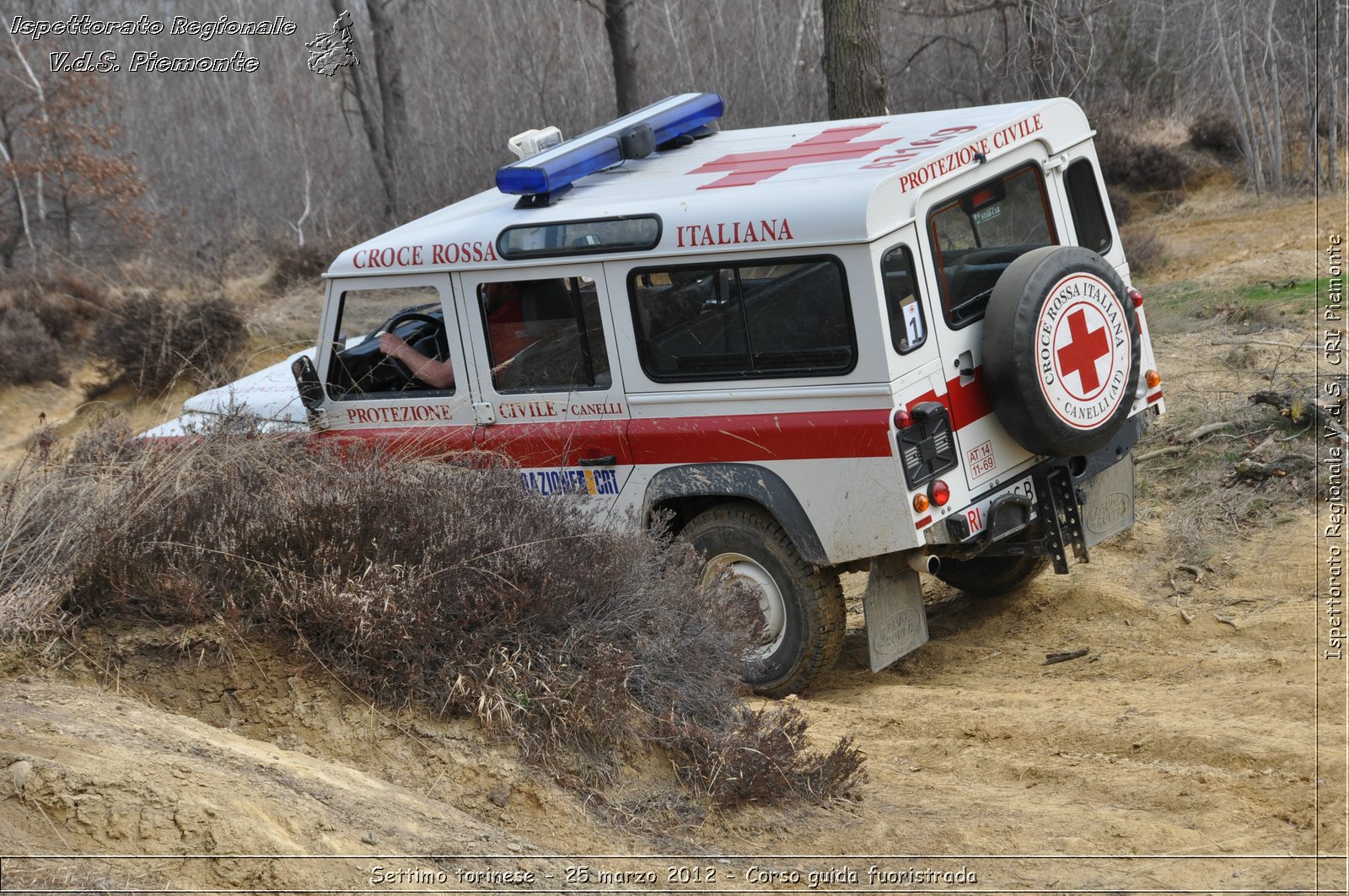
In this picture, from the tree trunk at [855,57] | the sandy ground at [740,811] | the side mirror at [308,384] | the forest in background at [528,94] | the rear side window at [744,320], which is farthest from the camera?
the forest in background at [528,94]

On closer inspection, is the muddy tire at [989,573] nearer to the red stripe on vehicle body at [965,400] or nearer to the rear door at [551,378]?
the red stripe on vehicle body at [965,400]

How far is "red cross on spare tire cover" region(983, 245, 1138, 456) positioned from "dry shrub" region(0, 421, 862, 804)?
148 centimetres

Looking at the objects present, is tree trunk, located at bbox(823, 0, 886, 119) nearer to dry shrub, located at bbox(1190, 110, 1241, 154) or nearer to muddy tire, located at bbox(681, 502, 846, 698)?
muddy tire, located at bbox(681, 502, 846, 698)

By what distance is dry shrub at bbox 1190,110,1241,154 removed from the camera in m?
18.0

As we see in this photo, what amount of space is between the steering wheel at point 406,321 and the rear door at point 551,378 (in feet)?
1.07

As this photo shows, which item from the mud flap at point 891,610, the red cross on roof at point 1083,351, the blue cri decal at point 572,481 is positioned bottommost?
the mud flap at point 891,610

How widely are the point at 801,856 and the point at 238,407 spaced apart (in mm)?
4000

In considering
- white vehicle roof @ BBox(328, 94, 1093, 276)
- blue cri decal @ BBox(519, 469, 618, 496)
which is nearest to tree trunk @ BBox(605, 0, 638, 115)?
white vehicle roof @ BBox(328, 94, 1093, 276)

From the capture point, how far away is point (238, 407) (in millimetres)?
6508

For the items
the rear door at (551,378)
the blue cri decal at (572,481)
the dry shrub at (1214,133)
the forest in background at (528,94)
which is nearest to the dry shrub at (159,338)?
→ the forest in background at (528,94)

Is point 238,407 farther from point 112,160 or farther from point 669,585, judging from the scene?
point 112,160

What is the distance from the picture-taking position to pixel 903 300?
203 inches

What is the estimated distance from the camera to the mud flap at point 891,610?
559 centimetres

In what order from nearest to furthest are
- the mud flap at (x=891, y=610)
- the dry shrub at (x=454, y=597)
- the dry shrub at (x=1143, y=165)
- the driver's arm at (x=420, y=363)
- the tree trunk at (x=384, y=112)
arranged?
1. the dry shrub at (x=454, y=597)
2. the mud flap at (x=891, y=610)
3. the driver's arm at (x=420, y=363)
4. the dry shrub at (x=1143, y=165)
5. the tree trunk at (x=384, y=112)
